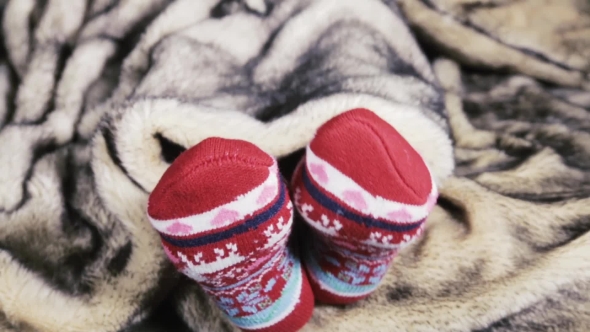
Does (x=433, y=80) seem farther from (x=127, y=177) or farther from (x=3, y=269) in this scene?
(x=3, y=269)

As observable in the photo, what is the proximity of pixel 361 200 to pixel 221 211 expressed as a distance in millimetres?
120

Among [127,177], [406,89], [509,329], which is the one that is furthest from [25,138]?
[509,329]

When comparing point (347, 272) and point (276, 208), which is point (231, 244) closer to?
point (276, 208)

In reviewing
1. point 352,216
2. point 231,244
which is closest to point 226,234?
point 231,244


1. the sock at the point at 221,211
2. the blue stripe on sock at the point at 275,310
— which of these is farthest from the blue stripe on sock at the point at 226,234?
the blue stripe on sock at the point at 275,310

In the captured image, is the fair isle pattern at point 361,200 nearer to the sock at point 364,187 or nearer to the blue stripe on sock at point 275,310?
the sock at point 364,187

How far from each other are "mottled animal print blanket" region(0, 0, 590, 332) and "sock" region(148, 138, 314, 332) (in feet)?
0.34

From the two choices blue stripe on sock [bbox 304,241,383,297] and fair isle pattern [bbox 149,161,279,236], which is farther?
blue stripe on sock [bbox 304,241,383,297]

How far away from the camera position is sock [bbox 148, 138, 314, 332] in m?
0.40

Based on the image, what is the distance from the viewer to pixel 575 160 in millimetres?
656

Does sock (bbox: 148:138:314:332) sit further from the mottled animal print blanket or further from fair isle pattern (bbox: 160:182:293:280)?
the mottled animal print blanket

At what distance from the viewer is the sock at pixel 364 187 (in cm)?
43

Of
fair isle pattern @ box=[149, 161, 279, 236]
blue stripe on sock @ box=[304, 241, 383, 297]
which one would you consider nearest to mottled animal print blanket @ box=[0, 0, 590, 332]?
blue stripe on sock @ box=[304, 241, 383, 297]

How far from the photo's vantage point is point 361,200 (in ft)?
1.44
